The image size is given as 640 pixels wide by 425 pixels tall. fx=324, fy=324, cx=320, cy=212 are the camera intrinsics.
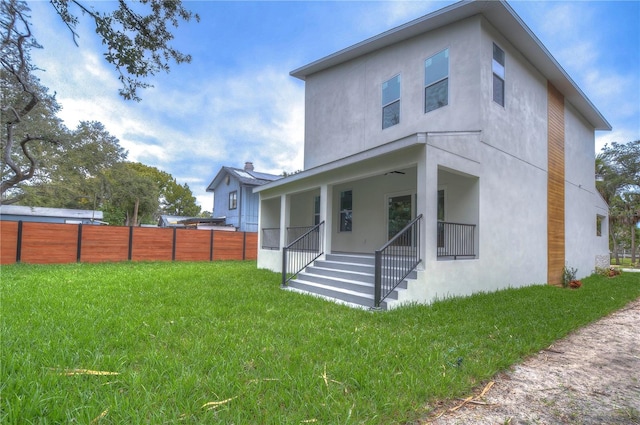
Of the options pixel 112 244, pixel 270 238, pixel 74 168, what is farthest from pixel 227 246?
pixel 74 168

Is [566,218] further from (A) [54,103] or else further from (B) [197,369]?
(A) [54,103]

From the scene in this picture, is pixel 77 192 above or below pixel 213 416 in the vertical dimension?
above

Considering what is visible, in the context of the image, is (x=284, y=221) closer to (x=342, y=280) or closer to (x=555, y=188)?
(x=342, y=280)

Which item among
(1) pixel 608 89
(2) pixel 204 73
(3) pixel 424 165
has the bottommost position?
(3) pixel 424 165

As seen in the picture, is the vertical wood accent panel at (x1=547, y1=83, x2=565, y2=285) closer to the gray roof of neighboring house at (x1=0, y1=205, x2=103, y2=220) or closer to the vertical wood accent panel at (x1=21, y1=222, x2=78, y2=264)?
the vertical wood accent panel at (x1=21, y1=222, x2=78, y2=264)

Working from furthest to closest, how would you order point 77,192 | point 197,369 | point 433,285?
point 77,192, point 433,285, point 197,369

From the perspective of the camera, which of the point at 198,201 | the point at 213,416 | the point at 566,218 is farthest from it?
the point at 198,201

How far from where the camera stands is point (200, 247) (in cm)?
1433

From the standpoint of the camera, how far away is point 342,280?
670 centimetres

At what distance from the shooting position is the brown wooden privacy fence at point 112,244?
10672 millimetres

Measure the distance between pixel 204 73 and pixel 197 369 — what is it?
317 inches

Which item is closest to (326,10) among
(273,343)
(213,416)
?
(273,343)

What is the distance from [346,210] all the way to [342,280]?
4179 millimetres

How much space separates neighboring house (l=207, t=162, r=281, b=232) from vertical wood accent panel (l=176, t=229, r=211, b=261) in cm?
609
